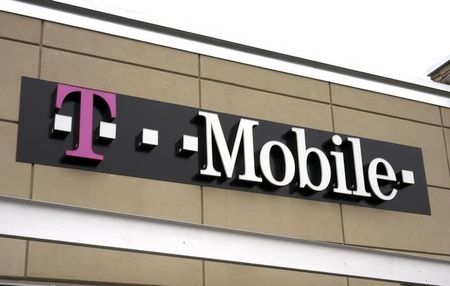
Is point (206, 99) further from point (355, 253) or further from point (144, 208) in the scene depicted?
point (355, 253)

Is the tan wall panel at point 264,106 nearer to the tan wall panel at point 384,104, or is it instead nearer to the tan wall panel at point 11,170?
the tan wall panel at point 384,104

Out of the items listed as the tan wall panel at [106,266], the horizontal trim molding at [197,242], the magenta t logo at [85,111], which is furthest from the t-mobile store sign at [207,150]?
the horizontal trim molding at [197,242]

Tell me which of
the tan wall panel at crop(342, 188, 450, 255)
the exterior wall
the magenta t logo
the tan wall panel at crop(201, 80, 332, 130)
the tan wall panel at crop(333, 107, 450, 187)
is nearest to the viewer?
the exterior wall

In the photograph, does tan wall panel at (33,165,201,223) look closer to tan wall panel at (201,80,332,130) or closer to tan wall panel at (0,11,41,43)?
tan wall panel at (201,80,332,130)

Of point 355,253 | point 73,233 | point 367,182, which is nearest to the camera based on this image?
point 73,233

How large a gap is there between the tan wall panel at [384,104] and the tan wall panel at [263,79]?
29cm

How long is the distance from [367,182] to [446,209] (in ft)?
5.55

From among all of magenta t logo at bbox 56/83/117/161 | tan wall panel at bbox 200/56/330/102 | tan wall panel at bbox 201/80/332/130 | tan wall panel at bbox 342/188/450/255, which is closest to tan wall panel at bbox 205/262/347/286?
tan wall panel at bbox 342/188/450/255

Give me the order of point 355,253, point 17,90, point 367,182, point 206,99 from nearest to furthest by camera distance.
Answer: point 355,253 < point 17,90 < point 206,99 < point 367,182

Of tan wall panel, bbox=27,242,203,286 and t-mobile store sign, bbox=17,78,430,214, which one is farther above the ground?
t-mobile store sign, bbox=17,78,430,214

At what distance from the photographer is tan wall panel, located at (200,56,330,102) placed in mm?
11570

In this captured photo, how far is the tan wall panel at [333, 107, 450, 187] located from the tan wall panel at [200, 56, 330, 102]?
468mm

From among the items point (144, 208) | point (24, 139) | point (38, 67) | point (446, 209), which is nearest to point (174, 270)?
point (144, 208)

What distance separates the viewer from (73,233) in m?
7.25
